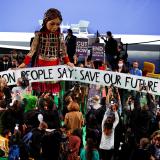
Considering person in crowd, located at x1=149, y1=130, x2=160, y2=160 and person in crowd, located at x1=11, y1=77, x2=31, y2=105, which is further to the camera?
person in crowd, located at x1=11, y1=77, x2=31, y2=105

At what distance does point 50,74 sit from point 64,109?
57cm

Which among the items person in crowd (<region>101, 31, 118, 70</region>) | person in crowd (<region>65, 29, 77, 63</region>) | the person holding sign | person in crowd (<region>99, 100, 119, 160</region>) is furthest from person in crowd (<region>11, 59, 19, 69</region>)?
person in crowd (<region>101, 31, 118, 70</region>)

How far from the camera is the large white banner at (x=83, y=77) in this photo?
638 centimetres

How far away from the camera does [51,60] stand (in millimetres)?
6363

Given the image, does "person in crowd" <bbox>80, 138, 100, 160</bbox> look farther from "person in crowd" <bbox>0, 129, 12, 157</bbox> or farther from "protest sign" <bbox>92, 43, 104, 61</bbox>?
"protest sign" <bbox>92, 43, 104, 61</bbox>

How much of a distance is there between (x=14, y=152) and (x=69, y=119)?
759 mm

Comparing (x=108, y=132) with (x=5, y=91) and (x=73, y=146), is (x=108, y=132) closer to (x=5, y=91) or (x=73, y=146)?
(x=73, y=146)

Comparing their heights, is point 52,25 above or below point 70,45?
above

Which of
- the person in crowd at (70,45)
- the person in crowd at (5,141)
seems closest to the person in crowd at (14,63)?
the person in crowd at (70,45)

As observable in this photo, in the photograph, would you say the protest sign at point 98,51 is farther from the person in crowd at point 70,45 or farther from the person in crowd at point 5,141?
the person in crowd at point 5,141

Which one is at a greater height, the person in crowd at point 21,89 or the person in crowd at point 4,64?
the person in crowd at point 4,64

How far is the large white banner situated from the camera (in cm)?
638

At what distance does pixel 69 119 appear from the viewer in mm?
6520

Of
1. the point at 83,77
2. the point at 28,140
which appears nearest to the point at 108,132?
the point at 83,77
